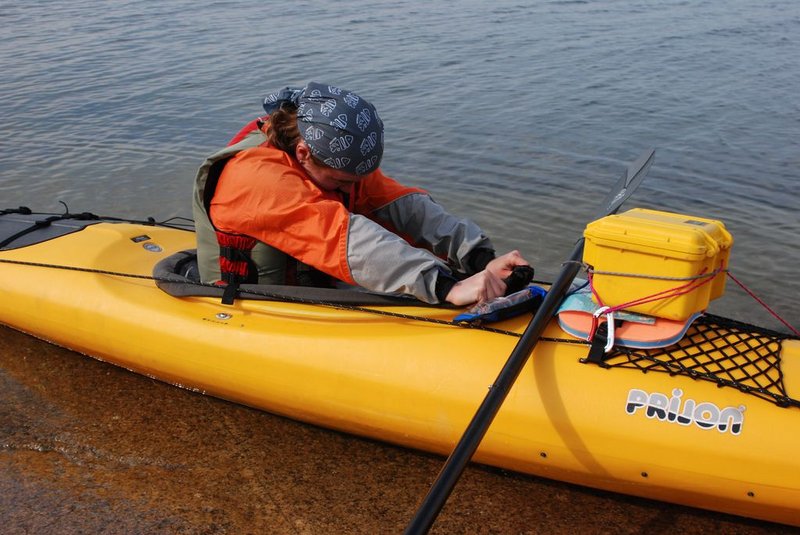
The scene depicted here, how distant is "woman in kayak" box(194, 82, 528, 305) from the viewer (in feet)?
9.77

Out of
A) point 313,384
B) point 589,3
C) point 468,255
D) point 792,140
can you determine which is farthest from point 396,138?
point 589,3

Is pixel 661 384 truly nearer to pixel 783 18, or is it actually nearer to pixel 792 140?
pixel 792 140

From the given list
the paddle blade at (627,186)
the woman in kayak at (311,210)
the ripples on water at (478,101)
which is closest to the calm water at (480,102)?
the ripples on water at (478,101)

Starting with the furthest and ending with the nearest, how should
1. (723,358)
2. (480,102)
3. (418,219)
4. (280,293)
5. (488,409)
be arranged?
1. (480,102)
2. (418,219)
3. (280,293)
4. (723,358)
5. (488,409)

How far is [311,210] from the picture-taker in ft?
9.76

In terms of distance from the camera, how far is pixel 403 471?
3238 millimetres

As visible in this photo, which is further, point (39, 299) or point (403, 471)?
point (39, 299)

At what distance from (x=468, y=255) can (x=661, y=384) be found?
45.0 inches

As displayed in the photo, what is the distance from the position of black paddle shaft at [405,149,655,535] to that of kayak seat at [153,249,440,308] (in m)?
0.51

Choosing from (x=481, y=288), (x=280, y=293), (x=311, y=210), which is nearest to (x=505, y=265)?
(x=481, y=288)

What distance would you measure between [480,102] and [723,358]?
6857mm

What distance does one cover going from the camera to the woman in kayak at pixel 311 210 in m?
2.98

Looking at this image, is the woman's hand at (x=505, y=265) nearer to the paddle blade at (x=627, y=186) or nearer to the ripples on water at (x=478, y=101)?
the paddle blade at (x=627, y=186)

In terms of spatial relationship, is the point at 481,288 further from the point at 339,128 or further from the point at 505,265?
the point at 339,128
